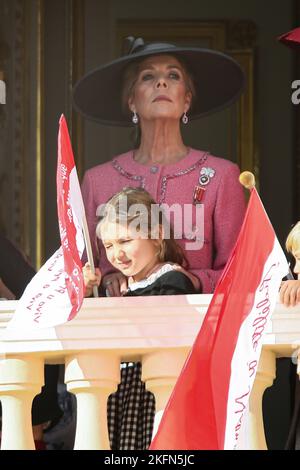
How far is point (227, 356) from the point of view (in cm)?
792

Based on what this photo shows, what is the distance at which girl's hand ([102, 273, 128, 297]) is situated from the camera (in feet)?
29.3

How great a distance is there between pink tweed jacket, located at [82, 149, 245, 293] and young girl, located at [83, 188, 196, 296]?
34cm

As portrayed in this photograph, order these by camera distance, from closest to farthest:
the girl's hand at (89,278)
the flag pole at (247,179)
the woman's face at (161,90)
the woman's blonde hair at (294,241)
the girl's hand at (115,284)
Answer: the girl's hand at (89,278) → the woman's blonde hair at (294,241) → the girl's hand at (115,284) → the flag pole at (247,179) → the woman's face at (161,90)

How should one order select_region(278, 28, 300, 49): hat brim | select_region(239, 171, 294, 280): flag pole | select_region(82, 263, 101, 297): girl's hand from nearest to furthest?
1. select_region(82, 263, 101, 297): girl's hand
2. select_region(239, 171, 294, 280): flag pole
3. select_region(278, 28, 300, 49): hat brim

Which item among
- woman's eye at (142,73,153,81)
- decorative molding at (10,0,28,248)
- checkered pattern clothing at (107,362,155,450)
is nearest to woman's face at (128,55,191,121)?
woman's eye at (142,73,153,81)

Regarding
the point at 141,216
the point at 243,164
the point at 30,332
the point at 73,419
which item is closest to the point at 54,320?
the point at 30,332

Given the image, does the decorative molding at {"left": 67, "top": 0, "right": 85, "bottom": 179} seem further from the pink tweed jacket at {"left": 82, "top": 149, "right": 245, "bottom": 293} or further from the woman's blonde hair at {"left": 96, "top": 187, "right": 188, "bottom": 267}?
the woman's blonde hair at {"left": 96, "top": 187, "right": 188, "bottom": 267}

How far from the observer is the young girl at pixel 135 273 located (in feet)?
28.3

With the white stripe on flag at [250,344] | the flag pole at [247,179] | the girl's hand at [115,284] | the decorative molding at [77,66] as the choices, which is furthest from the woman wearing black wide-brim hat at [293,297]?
the decorative molding at [77,66]

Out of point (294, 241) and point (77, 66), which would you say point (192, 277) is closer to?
point (294, 241)

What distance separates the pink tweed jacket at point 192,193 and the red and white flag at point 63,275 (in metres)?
0.65

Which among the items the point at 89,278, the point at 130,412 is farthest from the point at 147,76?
the point at 130,412

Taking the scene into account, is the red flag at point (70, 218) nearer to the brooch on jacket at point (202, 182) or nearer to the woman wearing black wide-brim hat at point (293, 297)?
the woman wearing black wide-brim hat at point (293, 297)

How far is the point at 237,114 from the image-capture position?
10008 mm
